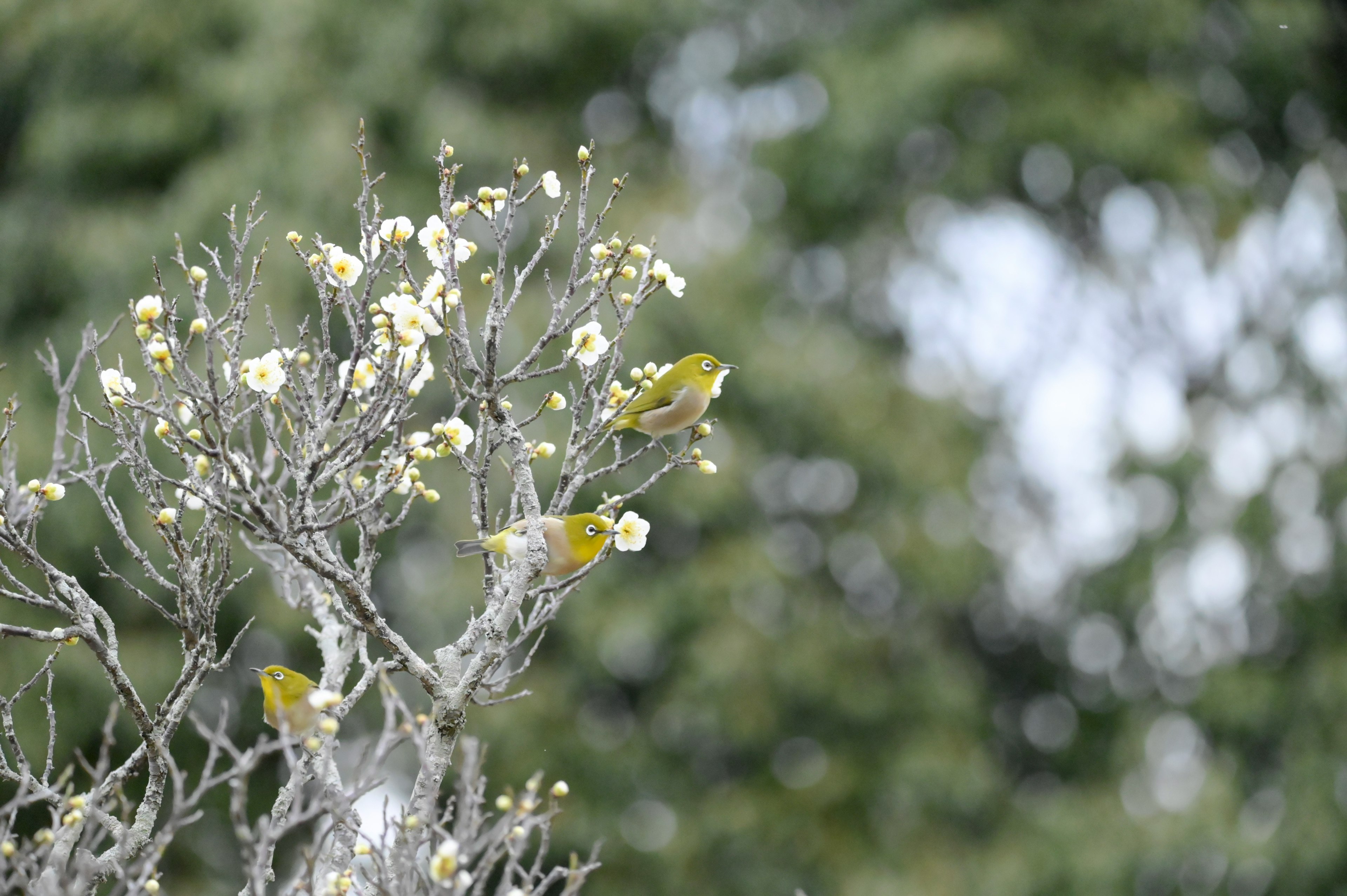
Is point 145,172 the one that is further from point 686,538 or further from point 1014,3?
point 1014,3

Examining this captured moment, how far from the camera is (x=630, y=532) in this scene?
99.3 inches

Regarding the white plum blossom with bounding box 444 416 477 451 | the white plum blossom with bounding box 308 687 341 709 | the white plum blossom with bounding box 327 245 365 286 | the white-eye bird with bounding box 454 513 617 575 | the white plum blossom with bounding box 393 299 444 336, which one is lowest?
the white-eye bird with bounding box 454 513 617 575

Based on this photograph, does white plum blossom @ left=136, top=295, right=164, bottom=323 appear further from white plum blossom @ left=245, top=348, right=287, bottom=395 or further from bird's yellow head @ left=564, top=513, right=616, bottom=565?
bird's yellow head @ left=564, top=513, right=616, bottom=565

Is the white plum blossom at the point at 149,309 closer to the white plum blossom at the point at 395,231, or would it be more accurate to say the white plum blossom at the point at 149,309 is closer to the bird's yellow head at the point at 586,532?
the white plum blossom at the point at 395,231

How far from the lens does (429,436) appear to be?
8.50ft

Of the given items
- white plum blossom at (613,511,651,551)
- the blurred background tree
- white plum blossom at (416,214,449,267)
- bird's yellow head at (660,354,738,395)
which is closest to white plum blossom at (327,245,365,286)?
white plum blossom at (416,214,449,267)

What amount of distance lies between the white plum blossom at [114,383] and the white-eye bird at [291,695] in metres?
0.70

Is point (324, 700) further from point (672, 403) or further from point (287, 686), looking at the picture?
point (672, 403)

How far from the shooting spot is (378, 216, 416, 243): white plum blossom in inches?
95.3

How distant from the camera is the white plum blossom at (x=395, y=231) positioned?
242 cm

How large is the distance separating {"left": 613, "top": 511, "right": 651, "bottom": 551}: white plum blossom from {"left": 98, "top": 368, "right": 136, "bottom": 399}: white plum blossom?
98cm

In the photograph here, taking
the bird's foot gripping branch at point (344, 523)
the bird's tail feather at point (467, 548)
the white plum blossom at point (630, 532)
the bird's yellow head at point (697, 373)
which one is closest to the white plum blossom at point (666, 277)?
the bird's foot gripping branch at point (344, 523)

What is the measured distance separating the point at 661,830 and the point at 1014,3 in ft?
21.9

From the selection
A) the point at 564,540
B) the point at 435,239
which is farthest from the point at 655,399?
the point at 435,239
